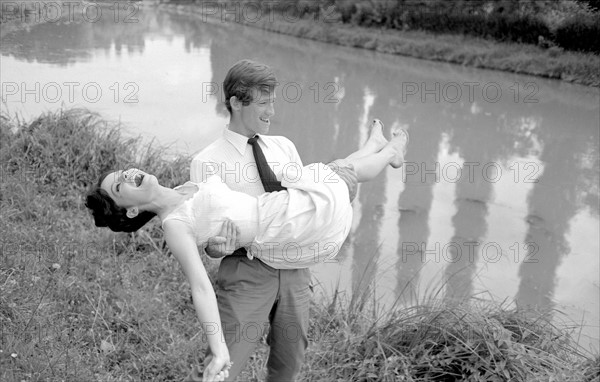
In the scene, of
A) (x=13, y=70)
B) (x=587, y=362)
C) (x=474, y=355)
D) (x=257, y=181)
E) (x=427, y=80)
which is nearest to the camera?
(x=257, y=181)

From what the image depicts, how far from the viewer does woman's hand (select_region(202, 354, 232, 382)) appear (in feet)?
5.62

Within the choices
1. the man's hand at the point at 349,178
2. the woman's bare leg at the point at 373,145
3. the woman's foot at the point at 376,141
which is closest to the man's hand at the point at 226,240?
the man's hand at the point at 349,178

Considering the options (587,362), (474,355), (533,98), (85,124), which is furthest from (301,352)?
(533,98)

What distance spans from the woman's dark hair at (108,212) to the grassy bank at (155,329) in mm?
769

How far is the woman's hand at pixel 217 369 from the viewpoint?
171cm

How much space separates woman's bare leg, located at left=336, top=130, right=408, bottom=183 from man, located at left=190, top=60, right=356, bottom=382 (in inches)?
4.9

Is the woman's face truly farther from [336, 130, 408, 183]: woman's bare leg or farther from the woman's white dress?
[336, 130, 408, 183]: woman's bare leg

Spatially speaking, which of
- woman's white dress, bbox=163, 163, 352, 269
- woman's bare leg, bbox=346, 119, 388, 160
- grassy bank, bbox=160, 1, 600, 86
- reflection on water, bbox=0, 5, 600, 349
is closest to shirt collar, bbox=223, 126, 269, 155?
woman's white dress, bbox=163, 163, 352, 269

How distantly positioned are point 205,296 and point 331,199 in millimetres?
449

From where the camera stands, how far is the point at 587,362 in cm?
302

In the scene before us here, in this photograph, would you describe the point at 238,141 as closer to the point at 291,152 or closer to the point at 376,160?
the point at 291,152

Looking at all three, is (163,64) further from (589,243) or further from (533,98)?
(589,243)

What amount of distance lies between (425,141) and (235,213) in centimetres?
629

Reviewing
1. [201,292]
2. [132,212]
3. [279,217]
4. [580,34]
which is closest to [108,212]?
[132,212]
